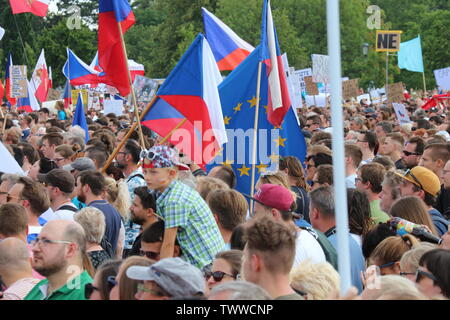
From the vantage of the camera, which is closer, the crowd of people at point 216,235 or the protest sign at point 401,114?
the crowd of people at point 216,235

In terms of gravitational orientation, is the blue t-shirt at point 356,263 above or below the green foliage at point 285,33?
below

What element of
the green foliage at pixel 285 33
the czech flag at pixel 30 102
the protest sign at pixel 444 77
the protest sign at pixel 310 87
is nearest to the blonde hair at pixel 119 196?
the protest sign at pixel 444 77

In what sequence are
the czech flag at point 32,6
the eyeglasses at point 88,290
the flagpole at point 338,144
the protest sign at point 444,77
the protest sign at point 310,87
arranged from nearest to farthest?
1. the flagpole at point 338,144
2. the eyeglasses at point 88,290
3. the czech flag at point 32,6
4. the protest sign at point 444,77
5. the protest sign at point 310,87

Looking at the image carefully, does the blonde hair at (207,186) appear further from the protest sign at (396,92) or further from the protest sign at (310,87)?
the protest sign at (310,87)

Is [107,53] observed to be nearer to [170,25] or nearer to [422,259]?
[422,259]

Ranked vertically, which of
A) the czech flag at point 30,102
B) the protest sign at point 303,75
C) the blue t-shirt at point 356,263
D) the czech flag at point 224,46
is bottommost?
the blue t-shirt at point 356,263

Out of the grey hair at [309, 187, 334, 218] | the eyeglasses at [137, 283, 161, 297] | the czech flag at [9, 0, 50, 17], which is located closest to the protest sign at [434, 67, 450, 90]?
the czech flag at [9, 0, 50, 17]

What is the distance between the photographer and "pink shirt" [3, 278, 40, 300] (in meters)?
4.79

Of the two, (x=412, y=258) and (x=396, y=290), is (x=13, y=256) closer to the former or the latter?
(x=412, y=258)

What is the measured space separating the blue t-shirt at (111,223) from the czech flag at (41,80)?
15.9 m

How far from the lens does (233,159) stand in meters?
8.84

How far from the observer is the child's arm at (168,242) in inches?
213

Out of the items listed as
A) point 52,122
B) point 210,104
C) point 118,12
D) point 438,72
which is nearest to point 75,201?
point 210,104

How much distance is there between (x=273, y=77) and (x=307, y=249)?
3957 mm
